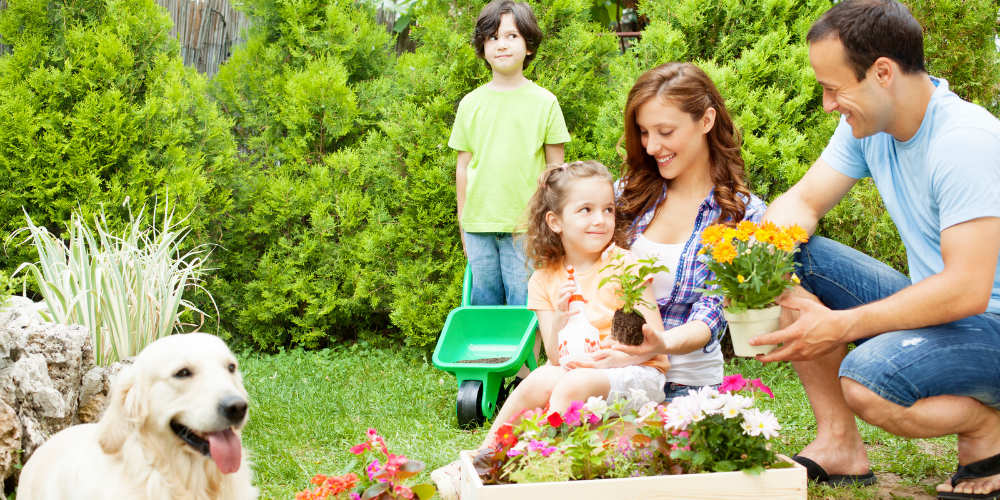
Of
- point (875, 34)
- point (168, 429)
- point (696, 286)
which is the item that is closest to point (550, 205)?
point (696, 286)

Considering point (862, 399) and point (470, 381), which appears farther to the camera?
point (470, 381)

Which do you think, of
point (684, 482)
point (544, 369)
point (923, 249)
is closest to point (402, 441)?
point (544, 369)

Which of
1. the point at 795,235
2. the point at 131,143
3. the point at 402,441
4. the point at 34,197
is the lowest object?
the point at 402,441

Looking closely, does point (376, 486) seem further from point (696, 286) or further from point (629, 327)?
point (696, 286)

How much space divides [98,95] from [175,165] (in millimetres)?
637

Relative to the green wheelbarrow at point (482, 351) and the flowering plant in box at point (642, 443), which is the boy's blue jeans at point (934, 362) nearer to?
the flowering plant in box at point (642, 443)

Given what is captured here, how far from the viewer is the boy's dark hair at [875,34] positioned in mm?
2588

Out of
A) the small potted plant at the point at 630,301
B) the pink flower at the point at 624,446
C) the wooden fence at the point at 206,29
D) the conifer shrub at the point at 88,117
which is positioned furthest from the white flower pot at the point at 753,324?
the wooden fence at the point at 206,29

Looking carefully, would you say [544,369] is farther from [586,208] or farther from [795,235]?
[795,235]

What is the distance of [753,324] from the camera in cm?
259

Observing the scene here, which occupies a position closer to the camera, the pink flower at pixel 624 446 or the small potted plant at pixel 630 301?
the pink flower at pixel 624 446

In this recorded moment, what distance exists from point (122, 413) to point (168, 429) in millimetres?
128

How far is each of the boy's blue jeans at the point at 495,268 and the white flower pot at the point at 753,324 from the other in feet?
7.48

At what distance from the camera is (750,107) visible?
4.87 m
